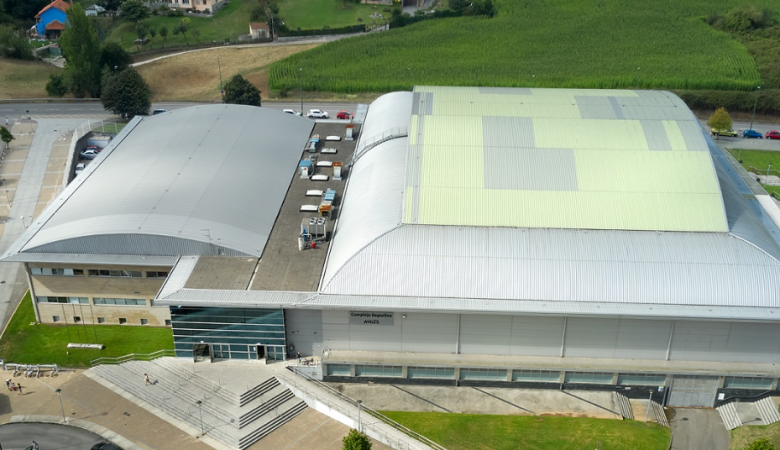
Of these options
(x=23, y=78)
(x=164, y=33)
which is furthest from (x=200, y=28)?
(x=23, y=78)

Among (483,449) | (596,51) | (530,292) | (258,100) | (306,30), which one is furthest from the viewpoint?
(306,30)

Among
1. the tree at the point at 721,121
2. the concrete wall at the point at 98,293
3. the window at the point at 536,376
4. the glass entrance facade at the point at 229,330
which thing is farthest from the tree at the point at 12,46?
the tree at the point at 721,121

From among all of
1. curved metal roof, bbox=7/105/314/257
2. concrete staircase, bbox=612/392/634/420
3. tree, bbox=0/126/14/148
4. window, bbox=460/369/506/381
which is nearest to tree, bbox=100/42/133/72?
tree, bbox=0/126/14/148

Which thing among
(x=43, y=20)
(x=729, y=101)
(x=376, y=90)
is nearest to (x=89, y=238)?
(x=376, y=90)

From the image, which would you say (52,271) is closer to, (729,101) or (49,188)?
(49,188)

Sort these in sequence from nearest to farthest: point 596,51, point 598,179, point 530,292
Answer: point 530,292 → point 598,179 → point 596,51

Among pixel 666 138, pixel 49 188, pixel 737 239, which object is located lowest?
pixel 49 188

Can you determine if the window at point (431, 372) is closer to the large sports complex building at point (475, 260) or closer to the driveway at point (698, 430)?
the large sports complex building at point (475, 260)
